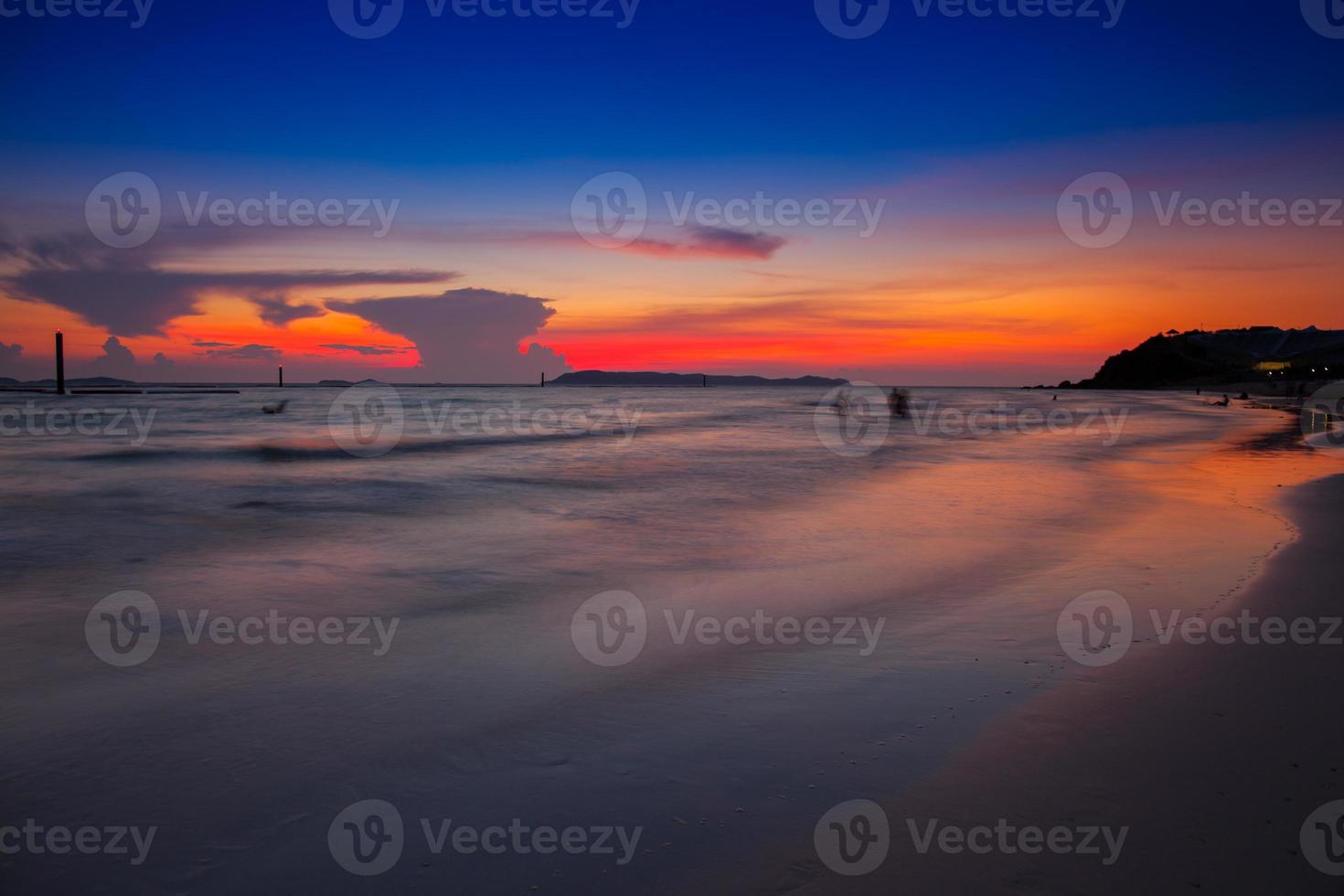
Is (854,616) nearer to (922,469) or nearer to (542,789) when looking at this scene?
(542,789)

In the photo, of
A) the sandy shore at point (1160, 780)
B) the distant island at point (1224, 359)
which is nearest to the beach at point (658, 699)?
the sandy shore at point (1160, 780)

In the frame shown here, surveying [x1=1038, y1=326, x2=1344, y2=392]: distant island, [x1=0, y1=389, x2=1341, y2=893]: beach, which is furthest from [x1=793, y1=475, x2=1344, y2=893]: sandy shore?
[x1=1038, y1=326, x2=1344, y2=392]: distant island

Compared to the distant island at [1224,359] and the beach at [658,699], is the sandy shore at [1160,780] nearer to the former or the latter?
the beach at [658,699]

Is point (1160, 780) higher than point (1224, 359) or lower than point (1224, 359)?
lower

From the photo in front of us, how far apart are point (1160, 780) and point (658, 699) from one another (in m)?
2.65

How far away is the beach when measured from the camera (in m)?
3.02

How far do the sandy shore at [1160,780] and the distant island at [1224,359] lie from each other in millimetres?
127804

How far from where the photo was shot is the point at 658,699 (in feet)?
15.1

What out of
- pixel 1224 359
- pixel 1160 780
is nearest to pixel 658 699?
pixel 1160 780

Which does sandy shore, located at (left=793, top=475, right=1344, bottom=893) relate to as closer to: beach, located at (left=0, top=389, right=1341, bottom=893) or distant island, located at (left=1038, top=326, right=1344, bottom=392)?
beach, located at (left=0, top=389, right=1341, bottom=893)

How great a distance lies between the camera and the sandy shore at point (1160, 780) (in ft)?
9.17

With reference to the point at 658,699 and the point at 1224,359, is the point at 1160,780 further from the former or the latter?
the point at 1224,359

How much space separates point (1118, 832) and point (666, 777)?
77.2 inches

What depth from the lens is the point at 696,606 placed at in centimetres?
687
